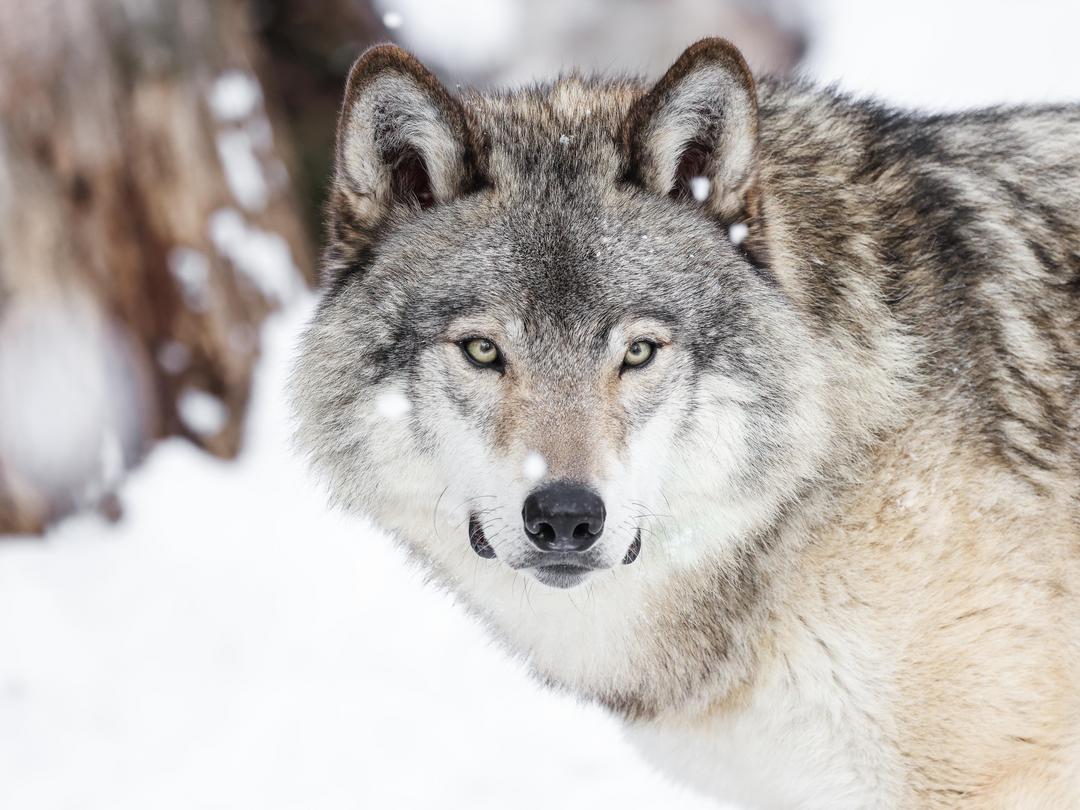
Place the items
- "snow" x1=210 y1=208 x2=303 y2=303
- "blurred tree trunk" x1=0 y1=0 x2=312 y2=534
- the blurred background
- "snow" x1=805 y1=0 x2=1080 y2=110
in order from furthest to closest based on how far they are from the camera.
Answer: "snow" x1=805 y1=0 x2=1080 y2=110 < "snow" x1=210 y1=208 x2=303 y2=303 < "blurred tree trunk" x1=0 y1=0 x2=312 y2=534 < the blurred background

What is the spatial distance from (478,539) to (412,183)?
3.22ft

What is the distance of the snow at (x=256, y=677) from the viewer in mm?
4145

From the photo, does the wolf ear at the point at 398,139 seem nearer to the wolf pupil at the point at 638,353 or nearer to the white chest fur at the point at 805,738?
the wolf pupil at the point at 638,353

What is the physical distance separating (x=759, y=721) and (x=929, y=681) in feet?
1.46

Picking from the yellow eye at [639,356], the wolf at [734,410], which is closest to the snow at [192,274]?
the wolf at [734,410]

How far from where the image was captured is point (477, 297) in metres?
2.72

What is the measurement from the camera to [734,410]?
2742 millimetres

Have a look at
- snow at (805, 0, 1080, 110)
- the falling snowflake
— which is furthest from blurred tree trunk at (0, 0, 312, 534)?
snow at (805, 0, 1080, 110)

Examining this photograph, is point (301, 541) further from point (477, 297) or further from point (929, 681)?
point (929, 681)

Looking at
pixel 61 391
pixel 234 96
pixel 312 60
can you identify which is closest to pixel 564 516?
pixel 61 391

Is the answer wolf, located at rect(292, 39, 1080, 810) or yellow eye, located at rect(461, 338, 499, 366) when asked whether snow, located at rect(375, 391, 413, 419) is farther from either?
yellow eye, located at rect(461, 338, 499, 366)

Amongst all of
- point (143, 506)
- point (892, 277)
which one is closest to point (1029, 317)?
point (892, 277)

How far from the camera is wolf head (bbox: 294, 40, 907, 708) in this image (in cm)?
262

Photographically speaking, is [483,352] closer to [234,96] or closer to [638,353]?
[638,353]
